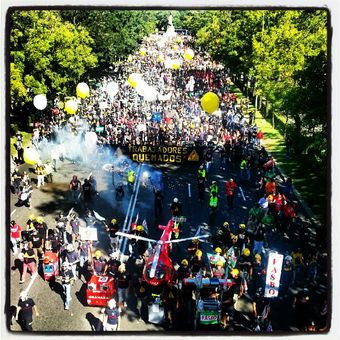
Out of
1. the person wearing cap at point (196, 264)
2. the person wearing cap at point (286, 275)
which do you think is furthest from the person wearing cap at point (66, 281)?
the person wearing cap at point (286, 275)

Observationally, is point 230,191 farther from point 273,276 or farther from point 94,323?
point 94,323

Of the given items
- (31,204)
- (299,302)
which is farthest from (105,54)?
(299,302)

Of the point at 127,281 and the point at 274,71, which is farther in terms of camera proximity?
the point at 274,71

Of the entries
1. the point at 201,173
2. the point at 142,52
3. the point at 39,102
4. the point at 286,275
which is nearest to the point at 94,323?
the point at 286,275

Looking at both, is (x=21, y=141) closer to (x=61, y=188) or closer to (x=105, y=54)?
(x=61, y=188)

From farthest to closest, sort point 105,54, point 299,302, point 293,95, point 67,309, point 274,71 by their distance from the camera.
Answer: point 105,54 → point 274,71 → point 293,95 → point 67,309 → point 299,302

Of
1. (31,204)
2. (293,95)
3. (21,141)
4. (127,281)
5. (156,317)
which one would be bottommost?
(156,317)
